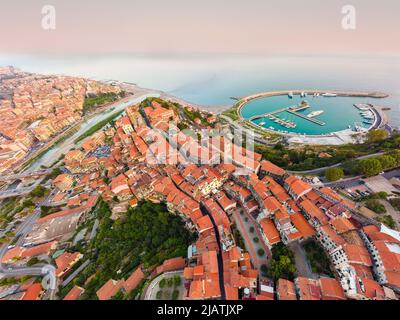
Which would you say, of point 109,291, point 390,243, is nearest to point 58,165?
point 109,291

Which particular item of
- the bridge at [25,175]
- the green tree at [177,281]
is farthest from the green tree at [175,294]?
the bridge at [25,175]

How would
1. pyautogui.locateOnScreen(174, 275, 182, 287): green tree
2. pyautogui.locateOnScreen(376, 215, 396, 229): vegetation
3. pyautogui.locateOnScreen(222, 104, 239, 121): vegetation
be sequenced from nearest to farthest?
pyautogui.locateOnScreen(174, 275, 182, 287): green tree < pyautogui.locateOnScreen(376, 215, 396, 229): vegetation < pyautogui.locateOnScreen(222, 104, 239, 121): vegetation

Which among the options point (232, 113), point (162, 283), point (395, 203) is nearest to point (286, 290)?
point (162, 283)

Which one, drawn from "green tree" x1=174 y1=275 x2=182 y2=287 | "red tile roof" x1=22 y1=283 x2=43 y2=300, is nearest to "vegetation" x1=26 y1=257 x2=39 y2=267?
"red tile roof" x1=22 y1=283 x2=43 y2=300

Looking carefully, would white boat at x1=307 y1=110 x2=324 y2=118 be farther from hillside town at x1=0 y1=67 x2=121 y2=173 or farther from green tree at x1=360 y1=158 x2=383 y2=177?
hillside town at x1=0 y1=67 x2=121 y2=173

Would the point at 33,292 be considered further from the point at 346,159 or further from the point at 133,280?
the point at 346,159

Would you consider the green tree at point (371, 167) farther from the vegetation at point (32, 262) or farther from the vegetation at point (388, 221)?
the vegetation at point (32, 262)
